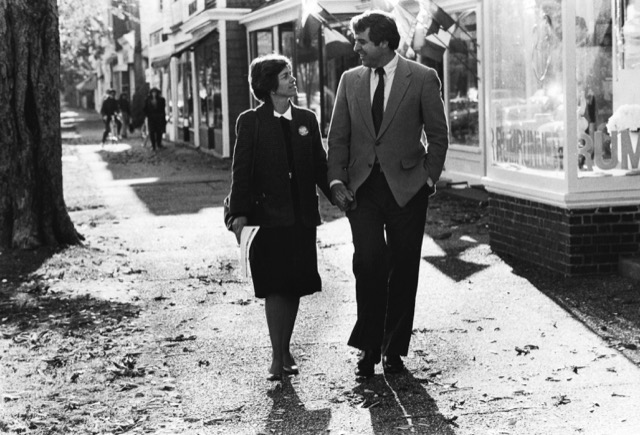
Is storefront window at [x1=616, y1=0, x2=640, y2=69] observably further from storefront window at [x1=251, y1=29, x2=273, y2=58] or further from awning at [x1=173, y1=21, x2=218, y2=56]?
awning at [x1=173, y1=21, x2=218, y2=56]

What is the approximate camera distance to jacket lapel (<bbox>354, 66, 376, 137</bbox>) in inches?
251

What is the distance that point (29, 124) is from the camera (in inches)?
467

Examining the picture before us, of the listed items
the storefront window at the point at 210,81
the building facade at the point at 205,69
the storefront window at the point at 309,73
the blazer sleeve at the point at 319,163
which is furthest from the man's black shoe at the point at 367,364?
the storefront window at the point at 210,81

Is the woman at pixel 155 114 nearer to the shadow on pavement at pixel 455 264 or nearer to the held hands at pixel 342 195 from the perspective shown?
the shadow on pavement at pixel 455 264

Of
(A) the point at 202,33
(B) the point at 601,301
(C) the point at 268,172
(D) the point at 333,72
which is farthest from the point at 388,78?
(A) the point at 202,33

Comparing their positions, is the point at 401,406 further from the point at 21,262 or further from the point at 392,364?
the point at 21,262

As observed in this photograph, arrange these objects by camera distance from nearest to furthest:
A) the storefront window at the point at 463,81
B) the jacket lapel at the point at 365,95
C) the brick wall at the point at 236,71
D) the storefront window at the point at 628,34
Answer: the jacket lapel at the point at 365,95 → the storefront window at the point at 628,34 → the storefront window at the point at 463,81 → the brick wall at the point at 236,71

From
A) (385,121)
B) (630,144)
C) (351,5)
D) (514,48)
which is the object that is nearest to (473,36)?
(351,5)

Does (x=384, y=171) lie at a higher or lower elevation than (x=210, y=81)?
lower

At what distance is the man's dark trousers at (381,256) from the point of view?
20.8ft

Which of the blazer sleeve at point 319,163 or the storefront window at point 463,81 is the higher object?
the storefront window at point 463,81

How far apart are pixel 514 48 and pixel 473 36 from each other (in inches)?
286

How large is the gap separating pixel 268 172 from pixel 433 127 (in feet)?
2.96

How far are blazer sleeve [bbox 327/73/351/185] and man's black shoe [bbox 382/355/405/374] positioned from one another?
97 cm
